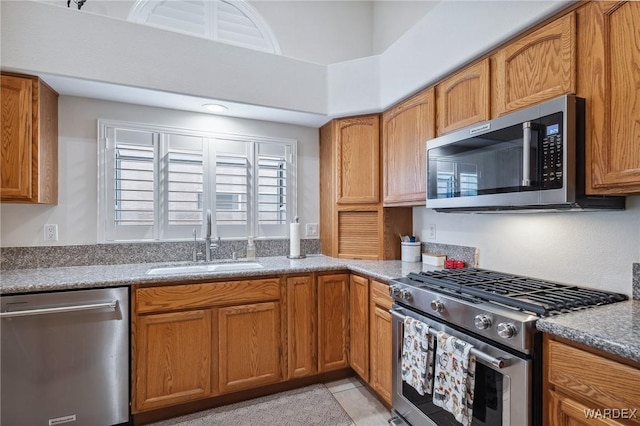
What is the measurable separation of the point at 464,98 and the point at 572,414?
5.14ft

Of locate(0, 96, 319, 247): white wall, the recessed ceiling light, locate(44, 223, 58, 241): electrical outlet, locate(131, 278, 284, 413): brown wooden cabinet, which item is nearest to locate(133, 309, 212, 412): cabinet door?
locate(131, 278, 284, 413): brown wooden cabinet

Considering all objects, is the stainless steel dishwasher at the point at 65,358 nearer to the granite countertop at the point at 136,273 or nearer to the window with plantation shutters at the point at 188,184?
the granite countertop at the point at 136,273

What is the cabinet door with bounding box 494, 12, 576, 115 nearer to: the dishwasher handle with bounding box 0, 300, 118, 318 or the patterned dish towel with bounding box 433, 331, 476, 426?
the patterned dish towel with bounding box 433, 331, 476, 426

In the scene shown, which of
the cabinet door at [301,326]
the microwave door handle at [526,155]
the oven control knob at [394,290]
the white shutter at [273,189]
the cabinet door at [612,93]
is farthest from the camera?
the white shutter at [273,189]

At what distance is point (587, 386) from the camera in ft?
3.22

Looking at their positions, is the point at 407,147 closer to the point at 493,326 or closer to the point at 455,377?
the point at 493,326

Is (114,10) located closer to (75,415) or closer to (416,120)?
(416,120)

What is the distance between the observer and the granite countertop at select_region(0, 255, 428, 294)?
1.71 metres

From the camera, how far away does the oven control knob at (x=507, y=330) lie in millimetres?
1153

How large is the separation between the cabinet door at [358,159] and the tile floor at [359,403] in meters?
1.45

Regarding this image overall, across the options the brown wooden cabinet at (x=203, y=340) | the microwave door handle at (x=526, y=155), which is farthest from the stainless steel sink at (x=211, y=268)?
the microwave door handle at (x=526, y=155)

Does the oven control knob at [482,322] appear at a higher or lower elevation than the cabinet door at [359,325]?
higher

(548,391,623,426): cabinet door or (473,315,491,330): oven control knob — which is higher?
(473,315,491,330): oven control knob

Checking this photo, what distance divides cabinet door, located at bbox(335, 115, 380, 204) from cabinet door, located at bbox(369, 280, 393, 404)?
829mm
